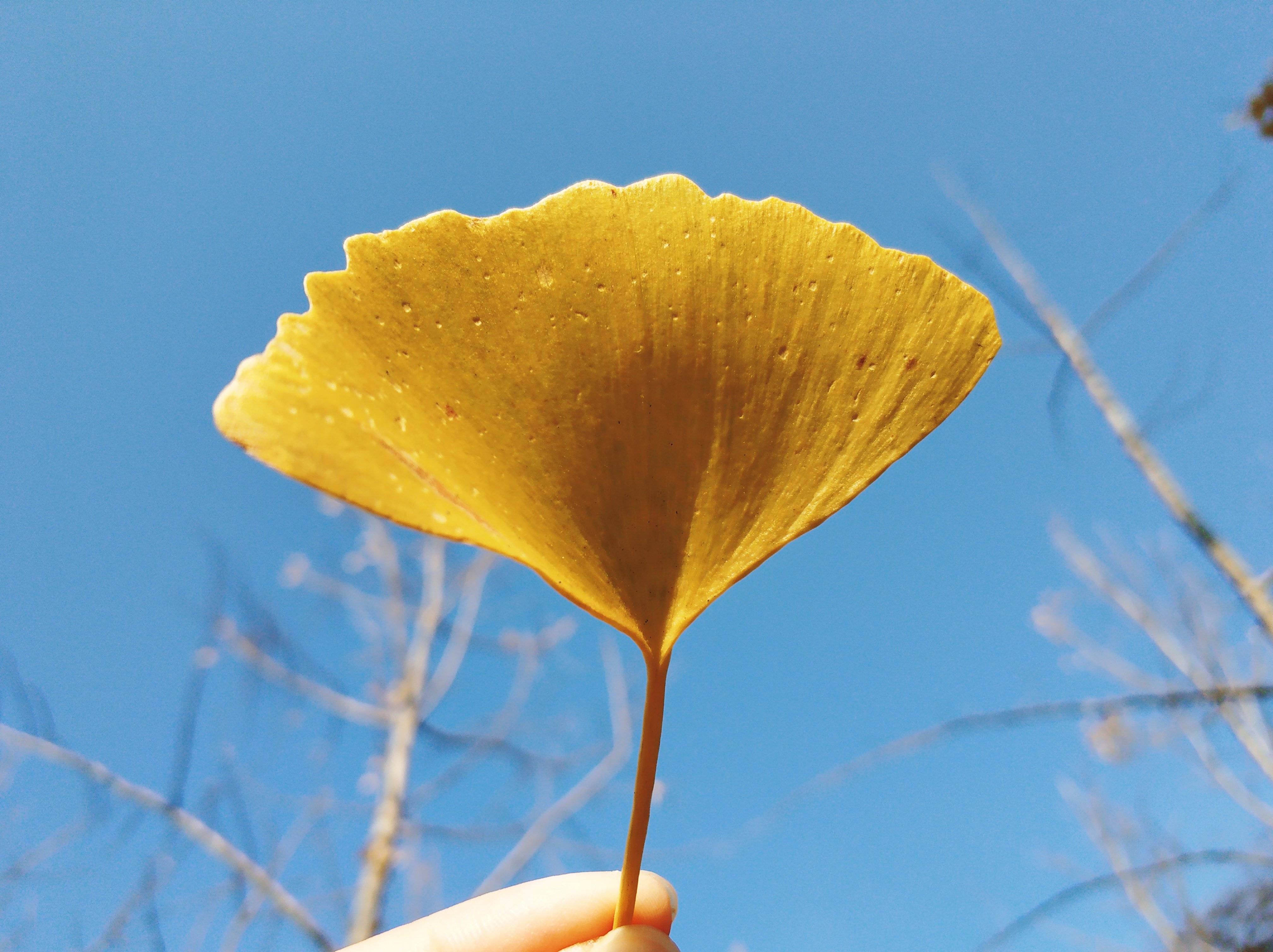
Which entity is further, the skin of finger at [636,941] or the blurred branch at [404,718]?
the blurred branch at [404,718]

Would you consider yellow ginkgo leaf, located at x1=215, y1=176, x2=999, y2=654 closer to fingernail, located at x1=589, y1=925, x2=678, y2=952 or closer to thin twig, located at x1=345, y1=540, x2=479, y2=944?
fingernail, located at x1=589, y1=925, x2=678, y2=952

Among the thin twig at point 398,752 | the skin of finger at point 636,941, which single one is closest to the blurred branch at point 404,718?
the thin twig at point 398,752

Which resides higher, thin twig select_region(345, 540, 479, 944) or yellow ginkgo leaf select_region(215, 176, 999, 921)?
thin twig select_region(345, 540, 479, 944)

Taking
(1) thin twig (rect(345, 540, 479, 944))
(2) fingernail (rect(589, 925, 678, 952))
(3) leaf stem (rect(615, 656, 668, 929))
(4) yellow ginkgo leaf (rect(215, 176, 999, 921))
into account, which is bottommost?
(2) fingernail (rect(589, 925, 678, 952))

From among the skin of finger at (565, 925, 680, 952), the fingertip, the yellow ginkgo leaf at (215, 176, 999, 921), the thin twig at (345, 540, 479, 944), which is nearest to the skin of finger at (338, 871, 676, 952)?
the fingertip

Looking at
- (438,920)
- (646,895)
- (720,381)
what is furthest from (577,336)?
(438,920)

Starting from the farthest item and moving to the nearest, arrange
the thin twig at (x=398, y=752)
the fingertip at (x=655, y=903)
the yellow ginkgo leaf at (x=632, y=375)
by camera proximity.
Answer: the thin twig at (x=398, y=752)
the fingertip at (x=655, y=903)
the yellow ginkgo leaf at (x=632, y=375)

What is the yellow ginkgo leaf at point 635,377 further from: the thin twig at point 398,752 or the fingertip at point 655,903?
the thin twig at point 398,752
